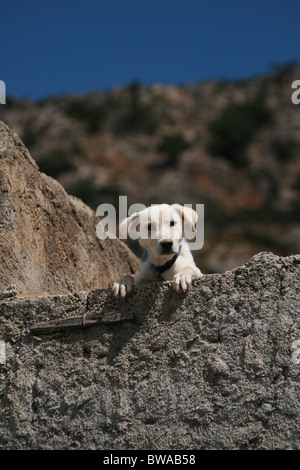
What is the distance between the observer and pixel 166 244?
5258 mm

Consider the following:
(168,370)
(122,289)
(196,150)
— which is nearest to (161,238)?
(122,289)

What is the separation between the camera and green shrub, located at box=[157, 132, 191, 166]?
174ft

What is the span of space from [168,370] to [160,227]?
1.29 meters

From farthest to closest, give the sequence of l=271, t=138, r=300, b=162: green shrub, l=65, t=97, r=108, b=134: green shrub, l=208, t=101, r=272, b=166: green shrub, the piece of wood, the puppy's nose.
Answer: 1. l=65, t=97, r=108, b=134: green shrub
2. l=208, t=101, r=272, b=166: green shrub
3. l=271, t=138, r=300, b=162: green shrub
4. the puppy's nose
5. the piece of wood

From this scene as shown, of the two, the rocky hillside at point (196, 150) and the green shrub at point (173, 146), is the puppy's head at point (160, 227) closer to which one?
the rocky hillside at point (196, 150)

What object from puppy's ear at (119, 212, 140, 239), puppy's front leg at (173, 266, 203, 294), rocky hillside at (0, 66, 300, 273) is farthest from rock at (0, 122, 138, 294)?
rocky hillside at (0, 66, 300, 273)

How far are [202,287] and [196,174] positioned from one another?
4704cm

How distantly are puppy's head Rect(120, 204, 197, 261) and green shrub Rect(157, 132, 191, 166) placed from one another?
4694 centimetres

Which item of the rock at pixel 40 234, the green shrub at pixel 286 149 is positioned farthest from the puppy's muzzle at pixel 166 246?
the green shrub at pixel 286 149

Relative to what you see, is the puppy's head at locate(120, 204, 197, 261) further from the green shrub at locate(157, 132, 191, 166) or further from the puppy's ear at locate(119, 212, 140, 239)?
the green shrub at locate(157, 132, 191, 166)

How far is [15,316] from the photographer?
5.02 metres

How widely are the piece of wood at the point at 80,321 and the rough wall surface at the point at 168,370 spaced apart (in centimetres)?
5
